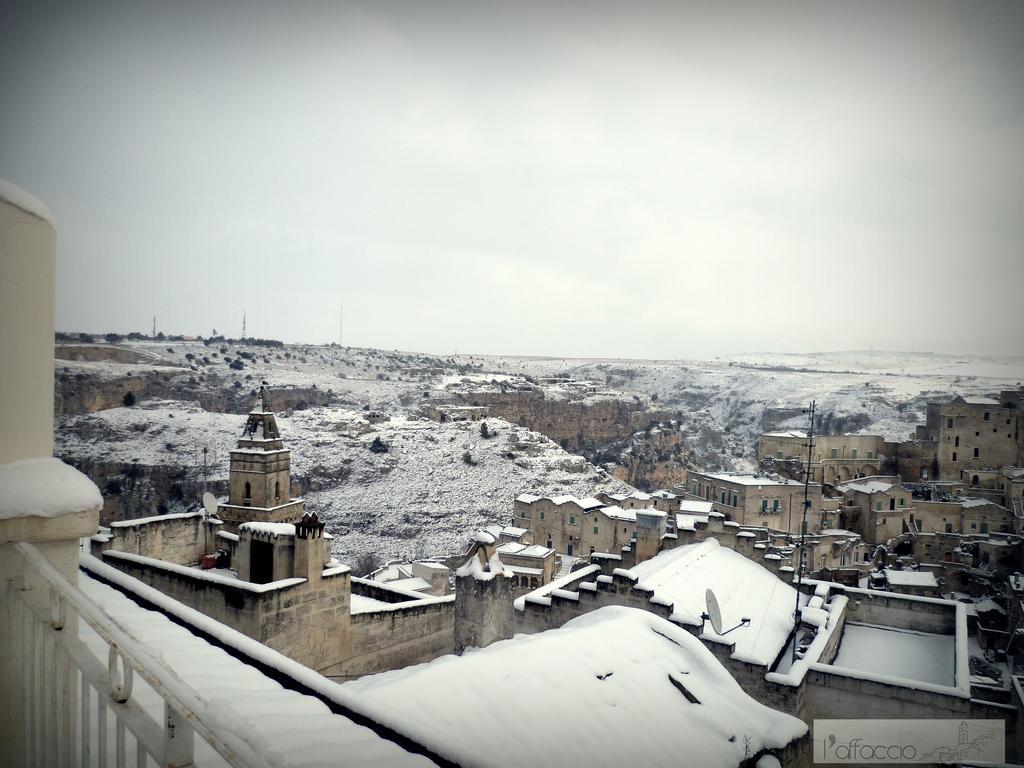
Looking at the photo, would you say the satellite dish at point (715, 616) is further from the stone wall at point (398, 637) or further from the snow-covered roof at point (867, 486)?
the snow-covered roof at point (867, 486)

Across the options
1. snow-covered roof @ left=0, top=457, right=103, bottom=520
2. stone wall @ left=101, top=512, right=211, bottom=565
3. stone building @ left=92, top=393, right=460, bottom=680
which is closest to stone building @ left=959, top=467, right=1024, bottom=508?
stone building @ left=92, top=393, right=460, bottom=680

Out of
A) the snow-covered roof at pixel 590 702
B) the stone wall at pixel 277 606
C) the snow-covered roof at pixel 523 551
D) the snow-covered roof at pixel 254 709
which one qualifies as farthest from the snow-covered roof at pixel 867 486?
the snow-covered roof at pixel 254 709

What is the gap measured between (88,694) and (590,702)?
7294 mm

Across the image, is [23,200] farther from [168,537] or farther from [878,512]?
[878,512]

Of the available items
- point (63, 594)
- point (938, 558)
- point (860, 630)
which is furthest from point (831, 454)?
point (63, 594)

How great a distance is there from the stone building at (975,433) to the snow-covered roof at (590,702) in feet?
158

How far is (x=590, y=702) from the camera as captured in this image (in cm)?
828

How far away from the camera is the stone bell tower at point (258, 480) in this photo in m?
18.8

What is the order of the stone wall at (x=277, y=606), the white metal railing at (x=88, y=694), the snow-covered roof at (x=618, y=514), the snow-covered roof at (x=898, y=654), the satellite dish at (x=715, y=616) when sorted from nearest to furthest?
the white metal railing at (x=88, y=694)
the stone wall at (x=277, y=606)
the satellite dish at (x=715, y=616)
the snow-covered roof at (x=898, y=654)
the snow-covered roof at (x=618, y=514)

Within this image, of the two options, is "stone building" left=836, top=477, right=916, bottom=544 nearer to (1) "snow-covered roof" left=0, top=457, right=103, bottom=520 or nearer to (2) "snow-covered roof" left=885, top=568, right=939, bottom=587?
(2) "snow-covered roof" left=885, top=568, right=939, bottom=587

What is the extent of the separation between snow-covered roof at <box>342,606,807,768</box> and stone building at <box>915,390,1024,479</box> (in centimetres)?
4814

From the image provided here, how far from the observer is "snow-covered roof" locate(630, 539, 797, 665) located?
14258mm

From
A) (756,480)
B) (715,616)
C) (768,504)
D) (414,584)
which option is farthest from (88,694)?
(756,480)

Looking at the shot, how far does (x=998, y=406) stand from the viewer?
46.9m
